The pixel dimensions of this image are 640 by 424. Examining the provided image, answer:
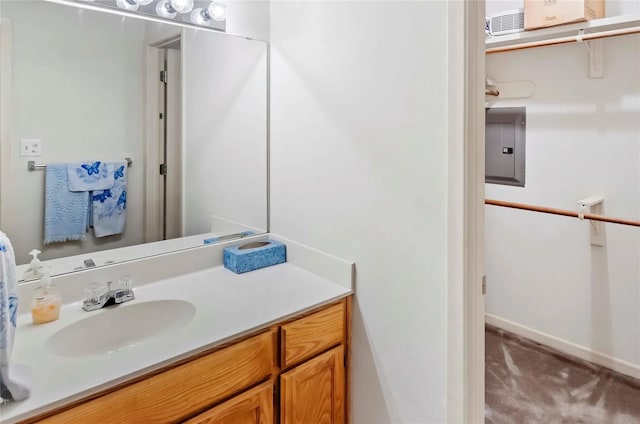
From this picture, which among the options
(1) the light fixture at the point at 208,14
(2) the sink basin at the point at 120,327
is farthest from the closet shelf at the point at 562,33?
(2) the sink basin at the point at 120,327

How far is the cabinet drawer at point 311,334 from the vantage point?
4.34ft

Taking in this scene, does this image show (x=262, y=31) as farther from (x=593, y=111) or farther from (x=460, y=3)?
(x=593, y=111)

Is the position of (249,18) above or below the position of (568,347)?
above

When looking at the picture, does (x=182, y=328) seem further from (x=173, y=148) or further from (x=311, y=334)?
(x=173, y=148)

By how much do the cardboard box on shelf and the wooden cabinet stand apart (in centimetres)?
185

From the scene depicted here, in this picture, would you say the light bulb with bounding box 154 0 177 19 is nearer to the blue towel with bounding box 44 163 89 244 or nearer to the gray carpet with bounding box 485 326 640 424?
the blue towel with bounding box 44 163 89 244

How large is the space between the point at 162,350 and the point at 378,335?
72 centimetres

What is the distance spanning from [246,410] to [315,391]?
0.89ft

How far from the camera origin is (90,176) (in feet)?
4.91

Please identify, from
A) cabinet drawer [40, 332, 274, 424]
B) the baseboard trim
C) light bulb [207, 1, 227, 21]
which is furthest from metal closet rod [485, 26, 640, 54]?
cabinet drawer [40, 332, 274, 424]

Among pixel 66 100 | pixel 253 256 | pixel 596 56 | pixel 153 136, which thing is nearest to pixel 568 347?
pixel 596 56

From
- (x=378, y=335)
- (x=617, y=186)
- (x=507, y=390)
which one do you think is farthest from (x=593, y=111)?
(x=378, y=335)

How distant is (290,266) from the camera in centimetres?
177

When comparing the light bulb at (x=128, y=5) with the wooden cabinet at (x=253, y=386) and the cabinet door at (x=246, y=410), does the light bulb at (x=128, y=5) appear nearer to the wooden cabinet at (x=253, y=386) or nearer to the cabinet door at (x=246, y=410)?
the wooden cabinet at (x=253, y=386)
